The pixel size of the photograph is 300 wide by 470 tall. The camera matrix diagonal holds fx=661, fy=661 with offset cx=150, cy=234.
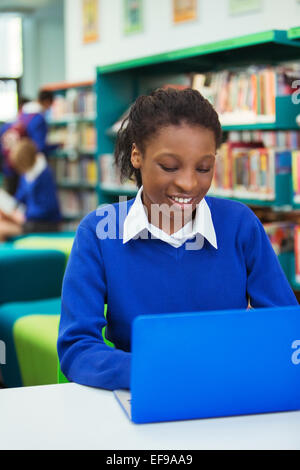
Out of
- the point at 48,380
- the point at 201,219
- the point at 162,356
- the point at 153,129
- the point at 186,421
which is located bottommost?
the point at 48,380

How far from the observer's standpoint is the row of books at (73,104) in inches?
245

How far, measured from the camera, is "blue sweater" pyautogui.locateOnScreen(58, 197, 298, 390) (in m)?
1.28

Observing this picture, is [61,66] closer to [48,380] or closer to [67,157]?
[67,157]

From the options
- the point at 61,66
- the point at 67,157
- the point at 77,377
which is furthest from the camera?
the point at 61,66

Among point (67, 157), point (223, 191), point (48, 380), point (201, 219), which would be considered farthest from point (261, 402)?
point (67, 157)

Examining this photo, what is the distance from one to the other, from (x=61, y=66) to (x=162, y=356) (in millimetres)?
10702

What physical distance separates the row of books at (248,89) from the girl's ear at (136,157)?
200 cm

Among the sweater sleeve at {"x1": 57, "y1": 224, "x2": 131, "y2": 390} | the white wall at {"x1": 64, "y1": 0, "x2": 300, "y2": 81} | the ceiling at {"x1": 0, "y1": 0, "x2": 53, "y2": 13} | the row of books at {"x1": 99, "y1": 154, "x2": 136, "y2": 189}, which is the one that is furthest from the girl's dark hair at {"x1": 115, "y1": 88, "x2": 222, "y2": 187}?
the ceiling at {"x1": 0, "y1": 0, "x2": 53, "y2": 13}

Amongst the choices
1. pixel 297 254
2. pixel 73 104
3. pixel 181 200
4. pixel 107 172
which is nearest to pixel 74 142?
pixel 73 104

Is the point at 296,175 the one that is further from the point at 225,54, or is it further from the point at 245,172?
the point at 225,54

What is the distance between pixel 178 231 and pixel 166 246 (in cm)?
4

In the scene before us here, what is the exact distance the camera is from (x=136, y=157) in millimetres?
1329

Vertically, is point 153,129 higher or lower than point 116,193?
higher

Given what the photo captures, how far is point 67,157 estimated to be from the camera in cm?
692
